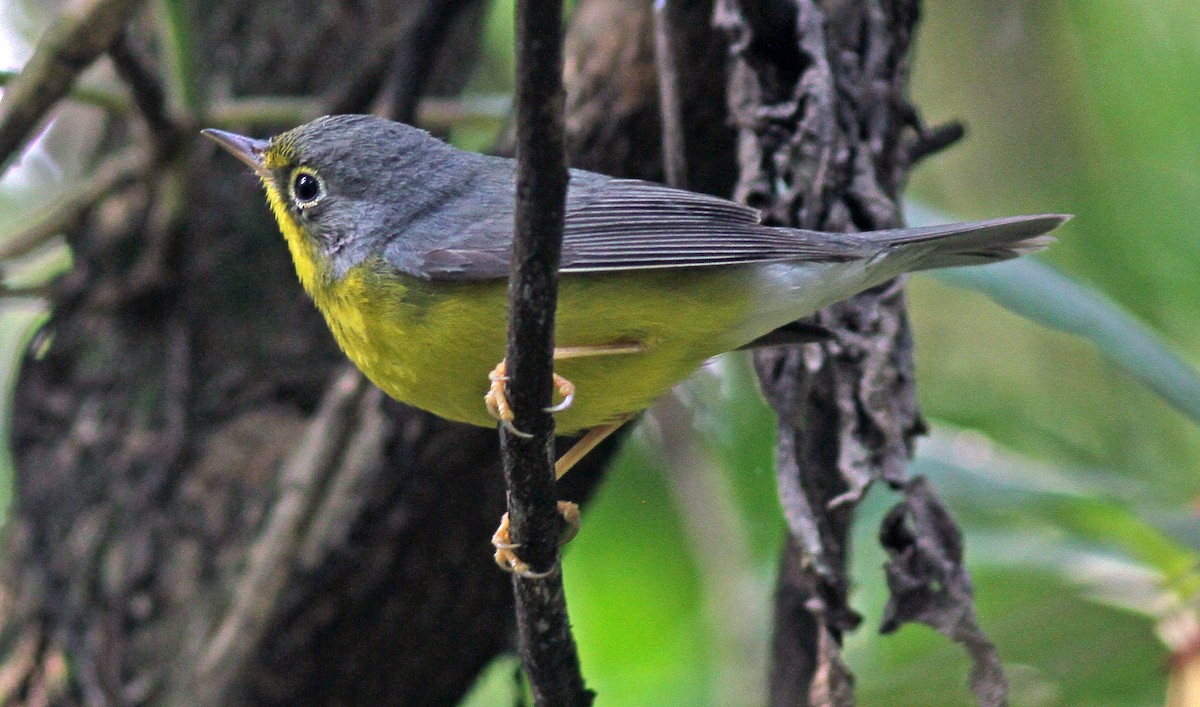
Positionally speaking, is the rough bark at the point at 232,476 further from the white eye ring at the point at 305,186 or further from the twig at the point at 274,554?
the white eye ring at the point at 305,186

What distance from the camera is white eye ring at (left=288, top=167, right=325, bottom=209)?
3598 millimetres

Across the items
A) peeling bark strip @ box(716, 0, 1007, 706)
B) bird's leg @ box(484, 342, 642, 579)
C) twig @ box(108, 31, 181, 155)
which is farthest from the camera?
twig @ box(108, 31, 181, 155)

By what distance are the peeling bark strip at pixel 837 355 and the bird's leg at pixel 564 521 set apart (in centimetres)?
55

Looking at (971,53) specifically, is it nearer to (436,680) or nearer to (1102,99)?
(1102,99)

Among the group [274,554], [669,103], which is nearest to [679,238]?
[669,103]

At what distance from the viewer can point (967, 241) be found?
3373mm

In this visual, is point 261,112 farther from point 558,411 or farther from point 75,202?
point 558,411

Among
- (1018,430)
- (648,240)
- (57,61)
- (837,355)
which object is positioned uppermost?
(648,240)

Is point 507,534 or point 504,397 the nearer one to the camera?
point 504,397

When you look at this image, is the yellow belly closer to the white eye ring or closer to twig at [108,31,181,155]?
the white eye ring

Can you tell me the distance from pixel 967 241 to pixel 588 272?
111cm

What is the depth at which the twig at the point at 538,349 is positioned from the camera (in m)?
1.81

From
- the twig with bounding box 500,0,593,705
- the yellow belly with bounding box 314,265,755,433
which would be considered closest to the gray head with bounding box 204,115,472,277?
the yellow belly with bounding box 314,265,755,433

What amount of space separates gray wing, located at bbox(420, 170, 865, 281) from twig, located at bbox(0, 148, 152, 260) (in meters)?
2.03
